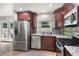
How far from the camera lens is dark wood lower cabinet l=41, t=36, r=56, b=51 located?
2.67 m

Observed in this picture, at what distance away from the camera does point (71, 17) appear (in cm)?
262

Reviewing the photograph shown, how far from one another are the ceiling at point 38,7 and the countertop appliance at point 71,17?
0.22 meters

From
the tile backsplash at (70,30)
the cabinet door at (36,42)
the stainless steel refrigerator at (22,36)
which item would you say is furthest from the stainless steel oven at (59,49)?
the stainless steel refrigerator at (22,36)

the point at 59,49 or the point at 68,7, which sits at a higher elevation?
the point at 68,7

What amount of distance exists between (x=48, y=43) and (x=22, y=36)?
0.47 meters

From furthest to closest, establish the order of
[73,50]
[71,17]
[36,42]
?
[36,42]
[71,17]
[73,50]

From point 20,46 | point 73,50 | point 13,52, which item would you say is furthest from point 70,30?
point 13,52

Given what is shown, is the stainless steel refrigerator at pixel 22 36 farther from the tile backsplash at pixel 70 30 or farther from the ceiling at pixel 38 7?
the tile backsplash at pixel 70 30

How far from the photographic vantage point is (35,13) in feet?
8.80

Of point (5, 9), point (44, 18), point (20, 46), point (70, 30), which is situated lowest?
point (20, 46)

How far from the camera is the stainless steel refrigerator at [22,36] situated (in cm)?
271

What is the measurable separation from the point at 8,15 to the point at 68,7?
1.03 m

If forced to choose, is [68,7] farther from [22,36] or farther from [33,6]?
[22,36]

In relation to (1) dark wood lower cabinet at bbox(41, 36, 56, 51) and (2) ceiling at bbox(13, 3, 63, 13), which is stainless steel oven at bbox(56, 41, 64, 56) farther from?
(2) ceiling at bbox(13, 3, 63, 13)
